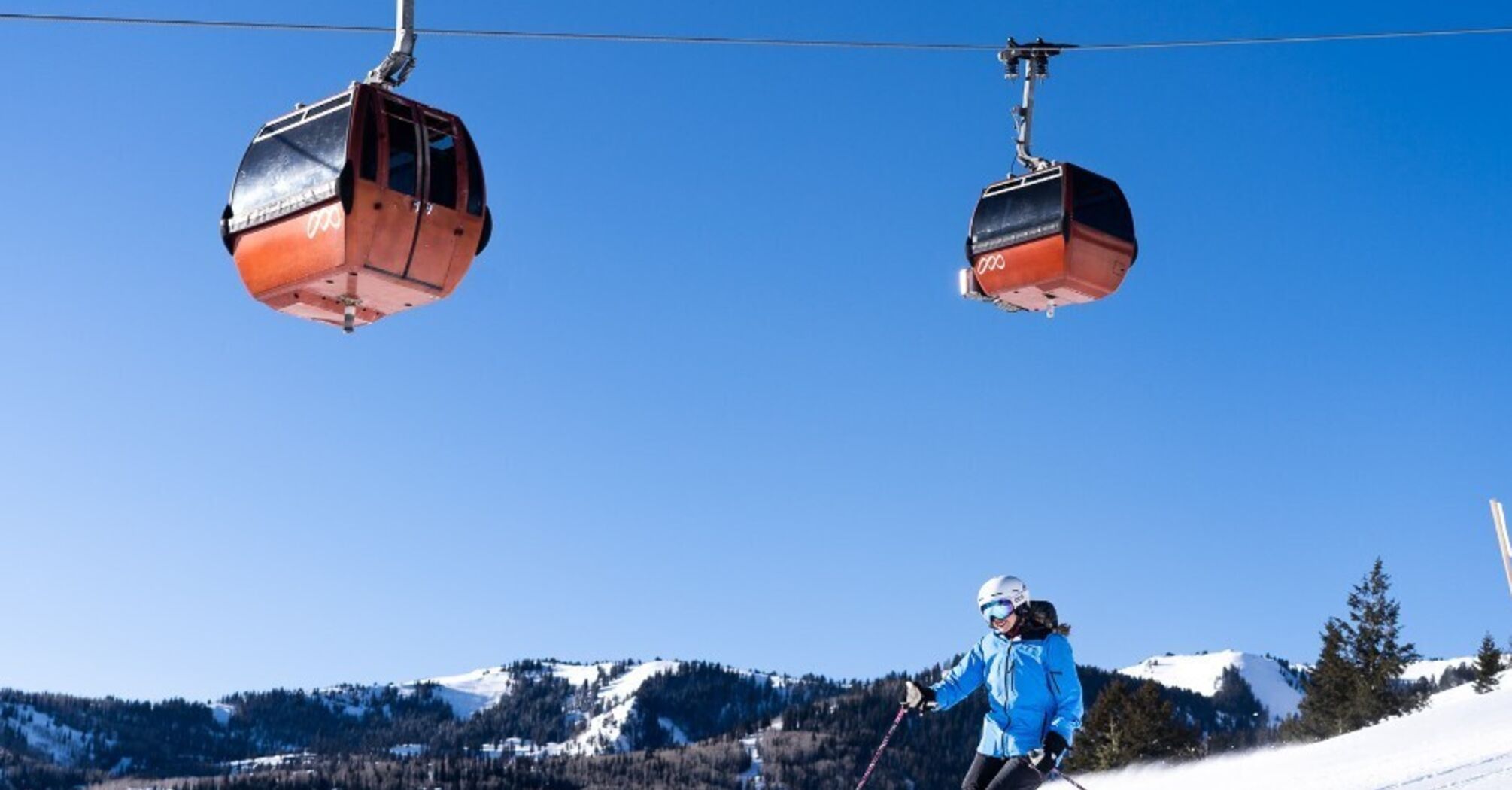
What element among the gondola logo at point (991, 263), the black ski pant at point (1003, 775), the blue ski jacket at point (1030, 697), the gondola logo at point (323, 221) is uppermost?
the gondola logo at point (991, 263)

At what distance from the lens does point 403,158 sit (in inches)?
526

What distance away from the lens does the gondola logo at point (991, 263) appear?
1856 centimetres

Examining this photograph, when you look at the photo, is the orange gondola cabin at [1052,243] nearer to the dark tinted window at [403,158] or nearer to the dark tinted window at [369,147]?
the dark tinted window at [403,158]

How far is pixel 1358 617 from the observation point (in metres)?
74.8

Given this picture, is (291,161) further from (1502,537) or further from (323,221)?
(1502,537)

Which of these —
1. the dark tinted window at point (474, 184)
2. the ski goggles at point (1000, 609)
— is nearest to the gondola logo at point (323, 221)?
the dark tinted window at point (474, 184)

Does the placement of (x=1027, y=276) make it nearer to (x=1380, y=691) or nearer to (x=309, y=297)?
(x=309, y=297)

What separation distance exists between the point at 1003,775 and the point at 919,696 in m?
0.83

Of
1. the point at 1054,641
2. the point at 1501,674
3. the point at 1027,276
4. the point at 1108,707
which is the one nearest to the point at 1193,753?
the point at 1108,707

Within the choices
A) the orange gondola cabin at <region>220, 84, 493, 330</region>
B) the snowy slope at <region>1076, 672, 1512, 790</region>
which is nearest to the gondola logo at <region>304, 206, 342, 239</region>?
the orange gondola cabin at <region>220, 84, 493, 330</region>

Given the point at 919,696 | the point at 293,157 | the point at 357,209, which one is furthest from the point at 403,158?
the point at 919,696

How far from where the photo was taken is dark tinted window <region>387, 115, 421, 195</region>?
13.2 metres

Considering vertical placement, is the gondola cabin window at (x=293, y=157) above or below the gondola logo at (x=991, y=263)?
below

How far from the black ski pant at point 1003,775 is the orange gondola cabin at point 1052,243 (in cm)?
817
